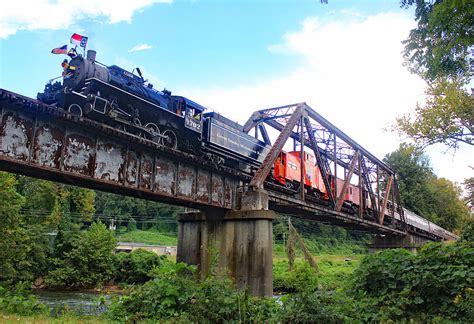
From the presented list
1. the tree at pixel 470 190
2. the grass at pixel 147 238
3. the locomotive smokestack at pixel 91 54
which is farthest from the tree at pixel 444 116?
the grass at pixel 147 238

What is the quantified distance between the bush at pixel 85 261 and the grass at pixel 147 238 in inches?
1279

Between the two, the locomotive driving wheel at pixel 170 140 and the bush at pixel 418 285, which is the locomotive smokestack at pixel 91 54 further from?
the bush at pixel 418 285

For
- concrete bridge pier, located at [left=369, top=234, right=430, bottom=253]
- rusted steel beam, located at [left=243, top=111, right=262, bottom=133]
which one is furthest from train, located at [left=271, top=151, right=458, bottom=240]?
rusted steel beam, located at [left=243, top=111, right=262, bottom=133]

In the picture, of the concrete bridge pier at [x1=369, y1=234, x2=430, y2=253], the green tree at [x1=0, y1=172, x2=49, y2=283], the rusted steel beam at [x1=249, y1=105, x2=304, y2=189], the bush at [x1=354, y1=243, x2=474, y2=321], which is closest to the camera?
the bush at [x1=354, y1=243, x2=474, y2=321]

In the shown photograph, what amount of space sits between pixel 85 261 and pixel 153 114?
1107 inches

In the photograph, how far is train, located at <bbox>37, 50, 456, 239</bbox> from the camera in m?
15.0

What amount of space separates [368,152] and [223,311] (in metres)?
30.8

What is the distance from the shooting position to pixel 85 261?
3962 cm

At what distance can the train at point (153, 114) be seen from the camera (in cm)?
1504

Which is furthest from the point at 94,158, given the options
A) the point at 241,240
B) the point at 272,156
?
the point at 272,156

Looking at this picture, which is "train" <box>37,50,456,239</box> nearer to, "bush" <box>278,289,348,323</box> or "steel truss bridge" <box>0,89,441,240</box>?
"steel truss bridge" <box>0,89,441,240</box>

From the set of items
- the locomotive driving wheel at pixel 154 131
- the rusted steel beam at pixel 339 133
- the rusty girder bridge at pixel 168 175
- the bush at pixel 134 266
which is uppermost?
the rusted steel beam at pixel 339 133

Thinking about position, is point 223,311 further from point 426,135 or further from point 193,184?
point 426,135

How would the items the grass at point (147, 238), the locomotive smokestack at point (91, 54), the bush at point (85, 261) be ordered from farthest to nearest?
the grass at point (147, 238) → the bush at point (85, 261) → the locomotive smokestack at point (91, 54)
